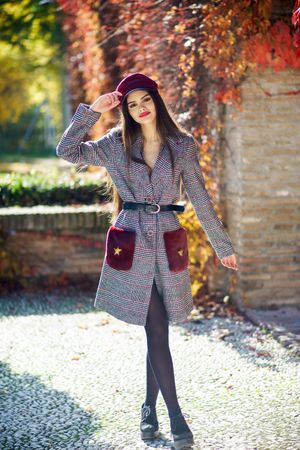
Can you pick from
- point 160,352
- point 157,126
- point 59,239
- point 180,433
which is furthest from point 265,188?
point 180,433

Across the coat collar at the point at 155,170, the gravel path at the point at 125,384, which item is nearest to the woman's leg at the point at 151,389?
the gravel path at the point at 125,384

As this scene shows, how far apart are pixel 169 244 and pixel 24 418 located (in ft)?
3.86

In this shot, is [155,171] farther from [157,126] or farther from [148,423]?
[148,423]

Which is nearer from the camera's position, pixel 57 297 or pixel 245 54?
pixel 245 54

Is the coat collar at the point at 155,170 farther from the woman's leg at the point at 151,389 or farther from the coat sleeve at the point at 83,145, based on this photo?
the woman's leg at the point at 151,389

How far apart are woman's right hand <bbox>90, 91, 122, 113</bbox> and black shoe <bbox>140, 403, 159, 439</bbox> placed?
138 centimetres

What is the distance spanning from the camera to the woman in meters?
3.27

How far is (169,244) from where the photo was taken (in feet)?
10.8

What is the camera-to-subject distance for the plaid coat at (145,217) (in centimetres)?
328

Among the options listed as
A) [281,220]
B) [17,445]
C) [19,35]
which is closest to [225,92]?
[281,220]

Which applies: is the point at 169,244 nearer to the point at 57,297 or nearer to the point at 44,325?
the point at 44,325

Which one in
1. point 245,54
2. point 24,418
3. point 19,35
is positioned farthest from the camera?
point 19,35

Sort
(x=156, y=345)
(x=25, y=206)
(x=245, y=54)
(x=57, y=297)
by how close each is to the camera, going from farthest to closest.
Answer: (x=25, y=206) → (x=57, y=297) → (x=245, y=54) → (x=156, y=345)

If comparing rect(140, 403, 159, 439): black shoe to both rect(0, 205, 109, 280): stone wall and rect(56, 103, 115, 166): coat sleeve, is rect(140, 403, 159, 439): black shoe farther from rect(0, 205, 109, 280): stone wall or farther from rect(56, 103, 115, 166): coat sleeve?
rect(0, 205, 109, 280): stone wall
